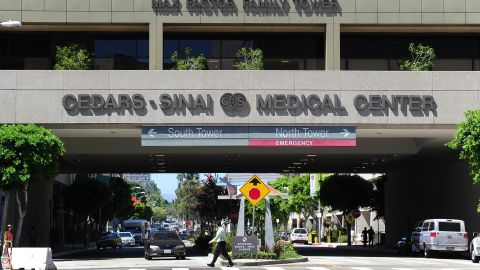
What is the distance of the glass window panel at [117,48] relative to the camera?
44.8 metres

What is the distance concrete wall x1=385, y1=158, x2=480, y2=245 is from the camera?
1884 inches

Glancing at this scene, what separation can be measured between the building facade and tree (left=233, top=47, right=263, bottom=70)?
1276 millimetres

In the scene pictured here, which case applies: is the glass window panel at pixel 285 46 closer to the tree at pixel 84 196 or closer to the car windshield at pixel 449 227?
the car windshield at pixel 449 227

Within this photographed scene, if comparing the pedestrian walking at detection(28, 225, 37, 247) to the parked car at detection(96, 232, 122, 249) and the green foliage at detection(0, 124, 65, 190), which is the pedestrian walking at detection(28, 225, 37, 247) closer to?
the parked car at detection(96, 232, 122, 249)

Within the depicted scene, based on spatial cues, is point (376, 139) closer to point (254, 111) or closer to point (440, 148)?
point (440, 148)

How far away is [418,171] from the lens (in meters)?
58.2

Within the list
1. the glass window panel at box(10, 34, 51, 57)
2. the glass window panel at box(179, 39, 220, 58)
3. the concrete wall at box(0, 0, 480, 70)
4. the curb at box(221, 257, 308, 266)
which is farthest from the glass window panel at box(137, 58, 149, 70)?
the curb at box(221, 257, 308, 266)

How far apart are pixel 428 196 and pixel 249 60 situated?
1931 centimetres

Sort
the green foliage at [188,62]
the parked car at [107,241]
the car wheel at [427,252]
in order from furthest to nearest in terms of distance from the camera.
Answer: the parked car at [107,241], the car wheel at [427,252], the green foliage at [188,62]

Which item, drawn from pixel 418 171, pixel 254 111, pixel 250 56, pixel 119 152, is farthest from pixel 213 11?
pixel 418 171

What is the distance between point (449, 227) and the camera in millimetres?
43969

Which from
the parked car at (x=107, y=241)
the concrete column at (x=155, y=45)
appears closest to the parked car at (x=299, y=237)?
the parked car at (x=107, y=241)

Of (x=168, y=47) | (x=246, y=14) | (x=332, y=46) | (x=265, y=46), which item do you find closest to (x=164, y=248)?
(x=168, y=47)

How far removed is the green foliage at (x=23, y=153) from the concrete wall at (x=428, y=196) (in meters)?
21.9
